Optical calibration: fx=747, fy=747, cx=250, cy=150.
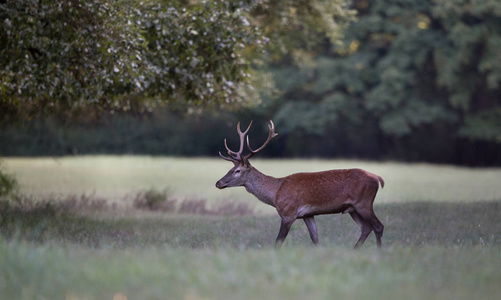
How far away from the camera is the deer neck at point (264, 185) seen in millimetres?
10016

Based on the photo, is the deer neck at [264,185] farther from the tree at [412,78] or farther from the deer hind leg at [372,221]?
the tree at [412,78]

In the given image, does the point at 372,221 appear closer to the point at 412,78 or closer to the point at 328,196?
the point at 328,196

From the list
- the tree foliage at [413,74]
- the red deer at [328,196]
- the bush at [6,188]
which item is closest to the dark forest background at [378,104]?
the tree foliage at [413,74]

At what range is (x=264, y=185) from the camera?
33.1 feet

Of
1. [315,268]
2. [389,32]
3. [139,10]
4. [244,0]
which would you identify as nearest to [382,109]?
[389,32]

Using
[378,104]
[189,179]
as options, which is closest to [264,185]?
[189,179]

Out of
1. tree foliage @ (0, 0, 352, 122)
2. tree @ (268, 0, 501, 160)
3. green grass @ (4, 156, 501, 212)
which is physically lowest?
green grass @ (4, 156, 501, 212)

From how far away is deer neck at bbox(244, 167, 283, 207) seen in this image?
32.9 feet

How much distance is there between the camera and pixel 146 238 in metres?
11.1

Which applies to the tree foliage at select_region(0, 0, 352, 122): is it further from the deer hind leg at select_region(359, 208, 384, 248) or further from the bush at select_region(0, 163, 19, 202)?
the deer hind leg at select_region(359, 208, 384, 248)

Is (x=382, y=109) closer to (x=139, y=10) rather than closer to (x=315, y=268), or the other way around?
(x=139, y=10)

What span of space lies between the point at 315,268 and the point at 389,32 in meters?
31.2

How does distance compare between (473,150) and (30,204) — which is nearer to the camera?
(30,204)

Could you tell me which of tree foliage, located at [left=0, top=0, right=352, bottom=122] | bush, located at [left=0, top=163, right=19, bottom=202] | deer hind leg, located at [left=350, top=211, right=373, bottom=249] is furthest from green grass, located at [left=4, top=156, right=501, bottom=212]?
deer hind leg, located at [left=350, top=211, right=373, bottom=249]
